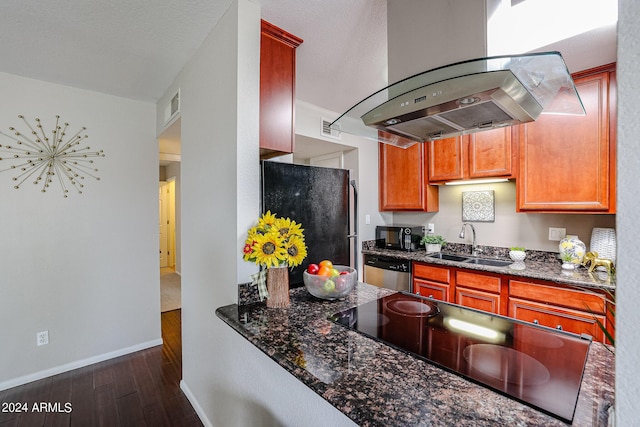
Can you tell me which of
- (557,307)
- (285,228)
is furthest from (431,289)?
(285,228)

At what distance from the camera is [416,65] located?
3.94ft

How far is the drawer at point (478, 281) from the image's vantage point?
227 centimetres

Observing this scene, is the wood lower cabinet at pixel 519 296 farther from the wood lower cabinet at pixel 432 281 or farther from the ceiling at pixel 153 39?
the ceiling at pixel 153 39

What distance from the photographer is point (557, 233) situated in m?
2.44

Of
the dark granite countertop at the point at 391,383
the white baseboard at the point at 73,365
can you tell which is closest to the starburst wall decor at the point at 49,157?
the white baseboard at the point at 73,365

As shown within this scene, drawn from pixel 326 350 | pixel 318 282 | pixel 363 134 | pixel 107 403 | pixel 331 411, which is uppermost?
pixel 363 134

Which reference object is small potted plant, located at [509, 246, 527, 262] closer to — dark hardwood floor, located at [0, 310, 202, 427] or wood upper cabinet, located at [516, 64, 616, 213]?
wood upper cabinet, located at [516, 64, 616, 213]

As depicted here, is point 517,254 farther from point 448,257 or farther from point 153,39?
point 153,39

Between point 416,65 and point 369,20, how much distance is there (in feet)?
2.16

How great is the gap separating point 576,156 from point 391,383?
2389 mm

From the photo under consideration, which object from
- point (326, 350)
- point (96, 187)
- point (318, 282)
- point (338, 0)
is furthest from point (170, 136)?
point (326, 350)

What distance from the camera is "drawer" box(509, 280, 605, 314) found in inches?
73.0

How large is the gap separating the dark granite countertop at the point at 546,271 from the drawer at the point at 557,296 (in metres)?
0.08

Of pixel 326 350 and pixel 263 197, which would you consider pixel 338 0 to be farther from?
pixel 326 350
